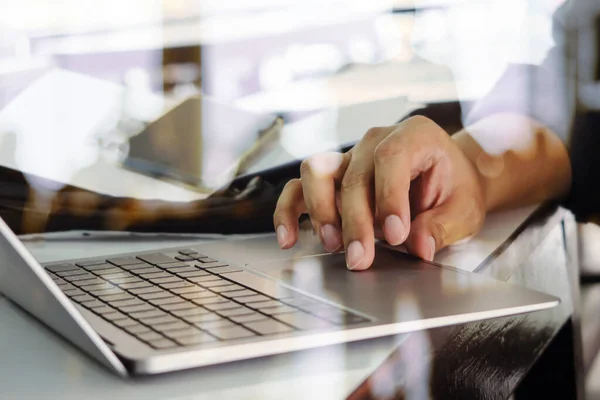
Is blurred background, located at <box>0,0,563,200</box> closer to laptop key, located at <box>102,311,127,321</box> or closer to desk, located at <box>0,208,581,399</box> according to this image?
desk, located at <box>0,208,581,399</box>

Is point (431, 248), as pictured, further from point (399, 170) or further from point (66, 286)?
point (66, 286)

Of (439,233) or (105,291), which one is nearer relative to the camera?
(105,291)

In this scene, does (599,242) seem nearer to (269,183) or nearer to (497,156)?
(497,156)

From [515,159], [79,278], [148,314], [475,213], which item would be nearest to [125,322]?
[148,314]

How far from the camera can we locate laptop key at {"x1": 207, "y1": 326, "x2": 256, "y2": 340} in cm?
28

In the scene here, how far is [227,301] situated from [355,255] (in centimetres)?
12

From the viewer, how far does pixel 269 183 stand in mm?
642

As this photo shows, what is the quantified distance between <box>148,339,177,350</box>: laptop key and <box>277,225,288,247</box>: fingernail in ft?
0.76

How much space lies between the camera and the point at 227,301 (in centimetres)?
33

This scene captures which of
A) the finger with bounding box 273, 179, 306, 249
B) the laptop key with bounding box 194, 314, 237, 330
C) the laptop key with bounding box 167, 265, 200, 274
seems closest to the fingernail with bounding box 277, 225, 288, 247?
the finger with bounding box 273, 179, 306, 249

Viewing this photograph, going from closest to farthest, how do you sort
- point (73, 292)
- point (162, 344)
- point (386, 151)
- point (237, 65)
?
point (162, 344) < point (73, 292) < point (386, 151) < point (237, 65)

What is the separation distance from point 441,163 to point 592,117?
32 centimetres

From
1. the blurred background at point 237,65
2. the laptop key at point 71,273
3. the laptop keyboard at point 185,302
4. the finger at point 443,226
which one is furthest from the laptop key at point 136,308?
the blurred background at point 237,65

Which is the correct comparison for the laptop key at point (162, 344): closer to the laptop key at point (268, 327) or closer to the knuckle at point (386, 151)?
the laptop key at point (268, 327)
